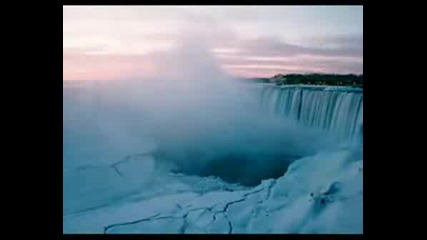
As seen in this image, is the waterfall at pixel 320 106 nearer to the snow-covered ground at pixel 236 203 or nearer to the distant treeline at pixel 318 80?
the distant treeline at pixel 318 80

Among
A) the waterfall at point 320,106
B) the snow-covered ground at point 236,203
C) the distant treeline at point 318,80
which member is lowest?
the snow-covered ground at point 236,203

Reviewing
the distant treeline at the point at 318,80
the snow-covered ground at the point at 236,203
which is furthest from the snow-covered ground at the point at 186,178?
the distant treeline at the point at 318,80

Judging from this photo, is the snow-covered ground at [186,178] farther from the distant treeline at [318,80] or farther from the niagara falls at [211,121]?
the distant treeline at [318,80]

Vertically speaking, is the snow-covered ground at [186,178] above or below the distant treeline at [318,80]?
below

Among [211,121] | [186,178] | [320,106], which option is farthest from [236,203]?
[320,106]

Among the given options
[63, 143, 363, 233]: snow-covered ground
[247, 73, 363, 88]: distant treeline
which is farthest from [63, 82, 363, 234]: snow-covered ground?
[247, 73, 363, 88]: distant treeline
